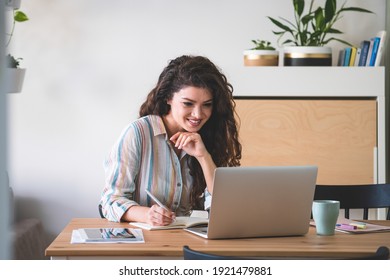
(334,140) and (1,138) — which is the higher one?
(1,138)

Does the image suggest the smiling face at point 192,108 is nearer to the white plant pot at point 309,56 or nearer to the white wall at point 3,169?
the white plant pot at point 309,56

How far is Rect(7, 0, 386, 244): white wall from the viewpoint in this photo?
160 inches

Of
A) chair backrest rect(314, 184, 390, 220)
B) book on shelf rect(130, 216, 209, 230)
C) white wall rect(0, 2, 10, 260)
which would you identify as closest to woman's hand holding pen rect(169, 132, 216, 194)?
book on shelf rect(130, 216, 209, 230)

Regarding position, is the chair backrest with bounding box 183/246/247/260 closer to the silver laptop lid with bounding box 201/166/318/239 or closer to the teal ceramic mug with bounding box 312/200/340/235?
the silver laptop lid with bounding box 201/166/318/239

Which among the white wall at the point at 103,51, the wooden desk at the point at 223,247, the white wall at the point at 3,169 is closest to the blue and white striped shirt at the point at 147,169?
the wooden desk at the point at 223,247

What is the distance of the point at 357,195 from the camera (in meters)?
2.47

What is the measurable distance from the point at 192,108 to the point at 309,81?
164 cm

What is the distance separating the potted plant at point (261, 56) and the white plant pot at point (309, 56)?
0.08 meters

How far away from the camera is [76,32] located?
407 cm

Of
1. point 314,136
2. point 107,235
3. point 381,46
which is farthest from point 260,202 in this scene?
point 381,46

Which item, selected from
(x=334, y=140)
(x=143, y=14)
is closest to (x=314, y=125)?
(x=334, y=140)

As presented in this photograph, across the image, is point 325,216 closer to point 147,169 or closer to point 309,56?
point 147,169

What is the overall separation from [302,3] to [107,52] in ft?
4.17
